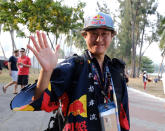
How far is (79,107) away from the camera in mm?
1360

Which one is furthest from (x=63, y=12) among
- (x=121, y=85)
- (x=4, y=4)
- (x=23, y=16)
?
(x=121, y=85)

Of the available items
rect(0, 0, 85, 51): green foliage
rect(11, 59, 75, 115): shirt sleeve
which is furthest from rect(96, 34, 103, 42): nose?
rect(0, 0, 85, 51): green foliage

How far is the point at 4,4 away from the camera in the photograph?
12.1 meters

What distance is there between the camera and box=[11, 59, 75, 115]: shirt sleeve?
1186mm

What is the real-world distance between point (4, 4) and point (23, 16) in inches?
56.0

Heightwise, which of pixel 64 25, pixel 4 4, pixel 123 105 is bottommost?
pixel 123 105

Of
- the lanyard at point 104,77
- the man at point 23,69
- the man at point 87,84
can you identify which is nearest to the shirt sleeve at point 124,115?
the man at point 87,84

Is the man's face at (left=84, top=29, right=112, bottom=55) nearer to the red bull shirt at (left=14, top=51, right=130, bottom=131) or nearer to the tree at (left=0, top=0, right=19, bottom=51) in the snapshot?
the red bull shirt at (left=14, top=51, right=130, bottom=131)

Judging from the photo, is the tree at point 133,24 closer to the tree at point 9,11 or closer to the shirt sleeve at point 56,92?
the tree at point 9,11

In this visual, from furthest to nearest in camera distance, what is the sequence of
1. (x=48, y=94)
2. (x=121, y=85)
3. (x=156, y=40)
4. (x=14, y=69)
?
(x=156, y=40) → (x=14, y=69) → (x=121, y=85) → (x=48, y=94)

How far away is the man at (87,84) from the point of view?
→ 1210 mm

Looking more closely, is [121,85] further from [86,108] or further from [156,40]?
[156,40]

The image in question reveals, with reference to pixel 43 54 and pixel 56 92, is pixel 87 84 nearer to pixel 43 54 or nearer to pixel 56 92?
pixel 56 92

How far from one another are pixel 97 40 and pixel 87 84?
0.37 meters
